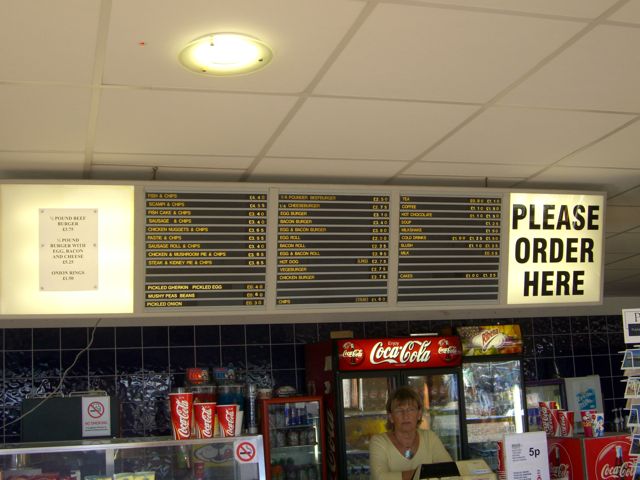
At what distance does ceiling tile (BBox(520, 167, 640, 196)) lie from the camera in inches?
164

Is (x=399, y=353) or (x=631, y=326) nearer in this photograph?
(x=631, y=326)

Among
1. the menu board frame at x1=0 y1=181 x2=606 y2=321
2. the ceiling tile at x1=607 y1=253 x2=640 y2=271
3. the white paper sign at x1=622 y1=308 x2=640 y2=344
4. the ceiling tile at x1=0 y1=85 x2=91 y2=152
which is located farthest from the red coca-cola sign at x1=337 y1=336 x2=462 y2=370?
the ceiling tile at x1=0 y1=85 x2=91 y2=152

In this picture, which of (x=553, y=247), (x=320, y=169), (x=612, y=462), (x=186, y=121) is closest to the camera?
(x=186, y=121)

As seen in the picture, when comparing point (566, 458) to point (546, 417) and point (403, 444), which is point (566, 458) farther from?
point (403, 444)

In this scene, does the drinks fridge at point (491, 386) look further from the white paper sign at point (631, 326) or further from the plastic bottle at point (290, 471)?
the white paper sign at point (631, 326)

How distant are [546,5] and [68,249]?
93.6 inches

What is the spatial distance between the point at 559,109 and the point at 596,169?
1102 mm

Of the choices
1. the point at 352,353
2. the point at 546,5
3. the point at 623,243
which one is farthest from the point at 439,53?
the point at 623,243

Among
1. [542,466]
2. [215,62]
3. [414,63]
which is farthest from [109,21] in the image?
[542,466]

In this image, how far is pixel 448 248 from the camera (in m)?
4.26

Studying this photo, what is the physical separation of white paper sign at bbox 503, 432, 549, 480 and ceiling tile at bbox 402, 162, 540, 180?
1.30 m

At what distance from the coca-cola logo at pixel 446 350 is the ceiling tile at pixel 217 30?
355 centimetres

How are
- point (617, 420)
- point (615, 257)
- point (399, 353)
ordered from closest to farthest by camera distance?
point (399, 353)
point (615, 257)
point (617, 420)

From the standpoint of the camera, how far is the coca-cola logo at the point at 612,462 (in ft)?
13.1
